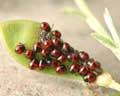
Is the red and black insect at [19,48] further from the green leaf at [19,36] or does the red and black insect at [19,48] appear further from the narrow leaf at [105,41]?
the narrow leaf at [105,41]

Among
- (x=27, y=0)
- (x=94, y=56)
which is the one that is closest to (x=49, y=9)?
(x=27, y=0)

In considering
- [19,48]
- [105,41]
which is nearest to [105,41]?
[105,41]

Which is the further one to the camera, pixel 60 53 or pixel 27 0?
pixel 27 0

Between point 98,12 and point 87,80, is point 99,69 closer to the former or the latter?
point 87,80

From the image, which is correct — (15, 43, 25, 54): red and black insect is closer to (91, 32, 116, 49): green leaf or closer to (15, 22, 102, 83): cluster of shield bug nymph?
(15, 22, 102, 83): cluster of shield bug nymph

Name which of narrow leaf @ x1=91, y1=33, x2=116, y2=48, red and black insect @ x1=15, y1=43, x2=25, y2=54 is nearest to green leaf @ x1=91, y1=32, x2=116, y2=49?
narrow leaf @ x1=91, y1=33, x2=116, y2=48

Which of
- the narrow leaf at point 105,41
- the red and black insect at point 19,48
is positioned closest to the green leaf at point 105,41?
the narrow leaf at point 105,41
